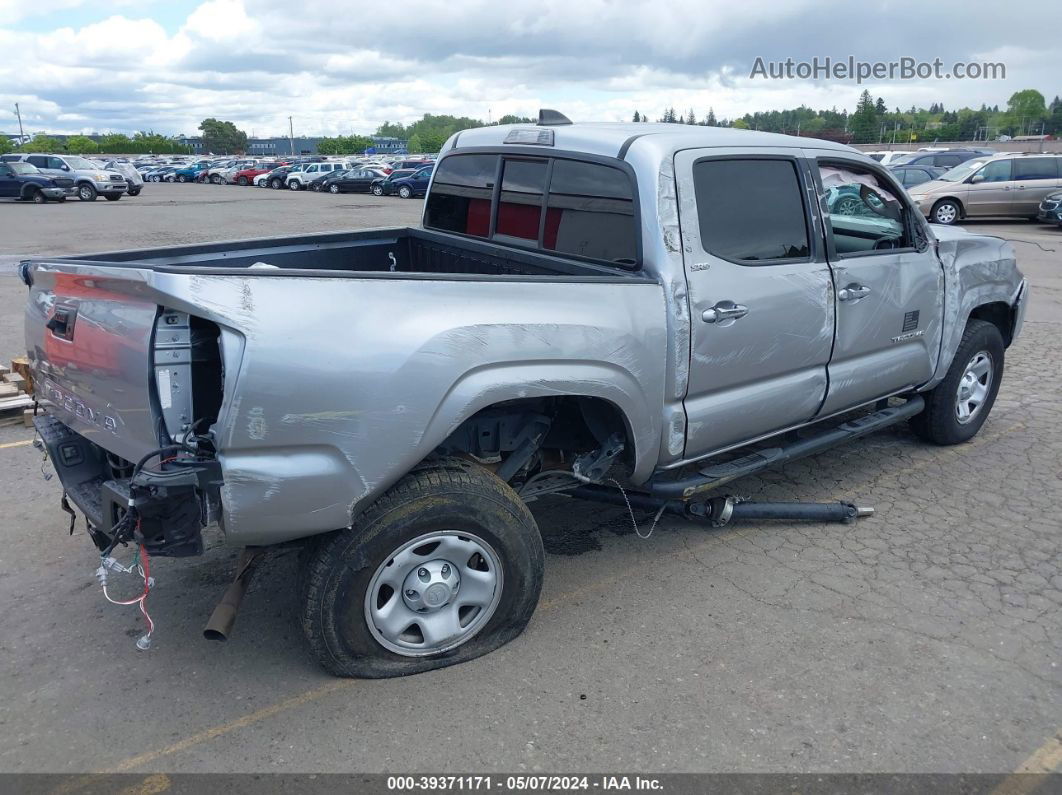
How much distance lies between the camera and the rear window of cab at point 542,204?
3.76 m

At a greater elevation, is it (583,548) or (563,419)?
(563,419)

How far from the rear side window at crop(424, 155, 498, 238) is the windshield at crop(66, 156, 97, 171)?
31.7 m

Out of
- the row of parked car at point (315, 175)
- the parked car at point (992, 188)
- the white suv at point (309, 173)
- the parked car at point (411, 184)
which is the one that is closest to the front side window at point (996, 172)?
the parked car at point (992, 188)

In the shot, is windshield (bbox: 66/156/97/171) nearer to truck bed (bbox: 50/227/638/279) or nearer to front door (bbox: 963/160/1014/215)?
front door (bbox: 963/160/1014/215)

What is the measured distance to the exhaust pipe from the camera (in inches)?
121

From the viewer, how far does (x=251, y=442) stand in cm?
271

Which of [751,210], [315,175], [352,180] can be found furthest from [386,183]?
[751,210]

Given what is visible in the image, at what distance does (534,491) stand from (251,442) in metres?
1.45

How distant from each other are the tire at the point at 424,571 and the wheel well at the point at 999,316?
12.9 feet

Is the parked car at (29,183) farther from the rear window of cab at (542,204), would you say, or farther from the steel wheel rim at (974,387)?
the steel wheel rim at (974,387)

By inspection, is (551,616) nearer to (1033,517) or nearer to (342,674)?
(342,674)

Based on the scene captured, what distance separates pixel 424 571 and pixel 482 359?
0.81 m

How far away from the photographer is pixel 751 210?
156 inches

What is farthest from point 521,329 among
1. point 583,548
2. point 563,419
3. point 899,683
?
point 899,683
